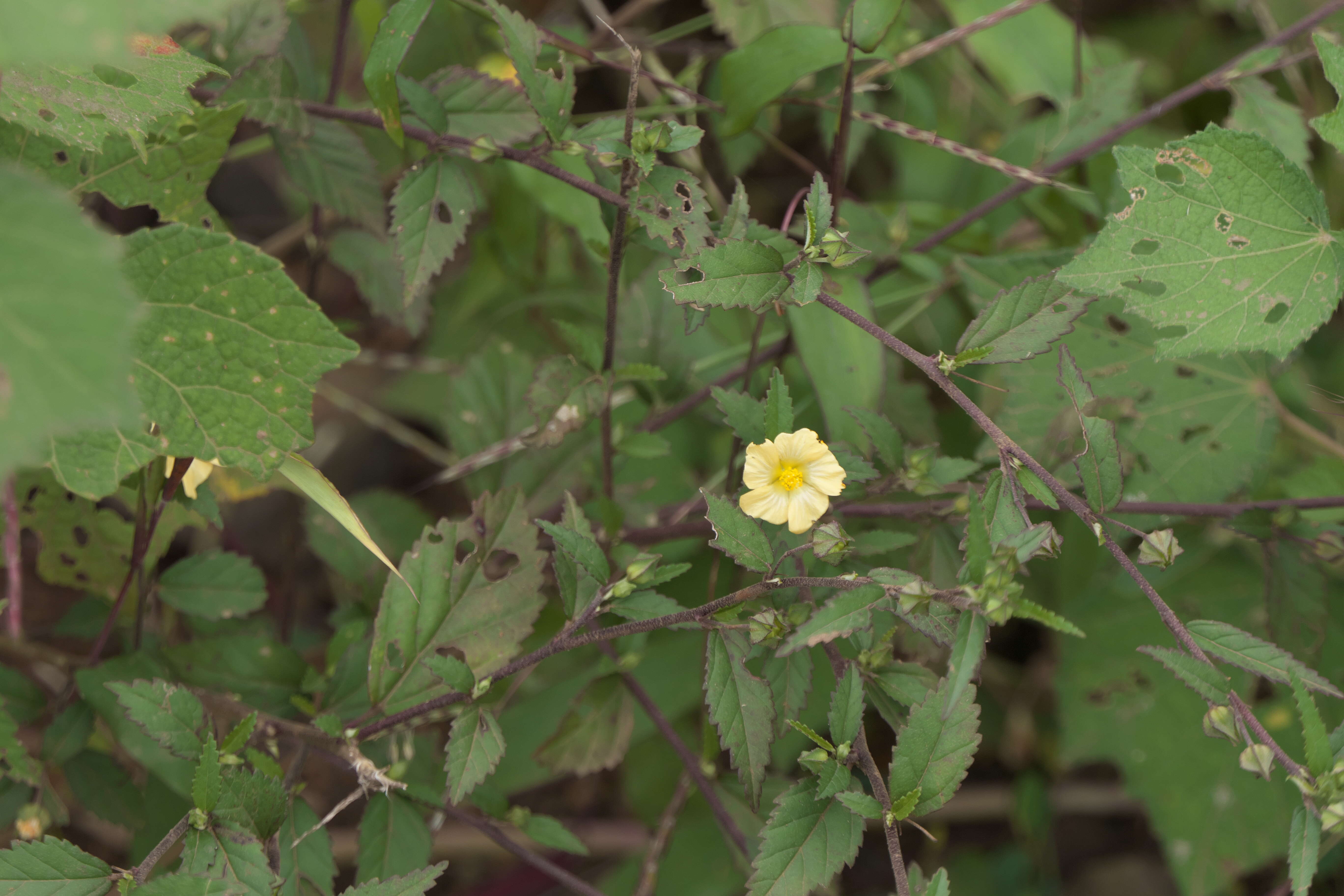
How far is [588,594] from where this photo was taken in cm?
160

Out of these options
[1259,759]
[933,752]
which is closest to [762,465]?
[933,752]

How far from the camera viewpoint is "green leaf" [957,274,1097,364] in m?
1.49

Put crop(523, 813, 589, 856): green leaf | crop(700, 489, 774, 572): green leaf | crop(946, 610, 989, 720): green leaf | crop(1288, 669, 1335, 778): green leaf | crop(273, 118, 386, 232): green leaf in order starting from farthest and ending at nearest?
crop(273, 118, 386, 232): green leaf, crop(523, 813, 589, 856): green leaf, crop(700, 489, 774, 572): green leaf, crop(1288, 669, 1335, 778): green leaf, crop(946, 610, 989, 720): green leaf

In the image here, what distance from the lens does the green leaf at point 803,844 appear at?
1.36 metres

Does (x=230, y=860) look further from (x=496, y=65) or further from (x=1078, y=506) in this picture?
→ (x=496, y=65)

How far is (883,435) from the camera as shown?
5.56 ft

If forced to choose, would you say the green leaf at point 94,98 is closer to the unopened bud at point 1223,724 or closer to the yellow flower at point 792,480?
the yellow flower at point 792,480

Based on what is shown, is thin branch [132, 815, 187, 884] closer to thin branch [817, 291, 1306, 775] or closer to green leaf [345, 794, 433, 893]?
green leaf [345, 794, 433, 893]

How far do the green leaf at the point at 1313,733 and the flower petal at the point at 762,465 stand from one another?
0.83 meters

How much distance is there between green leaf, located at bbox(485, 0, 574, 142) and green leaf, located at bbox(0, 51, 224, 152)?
50 cm

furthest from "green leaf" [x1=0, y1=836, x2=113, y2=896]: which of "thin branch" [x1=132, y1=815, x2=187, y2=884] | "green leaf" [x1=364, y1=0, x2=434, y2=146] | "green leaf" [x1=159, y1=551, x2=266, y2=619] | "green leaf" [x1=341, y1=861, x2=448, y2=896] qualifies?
"green leaf" [x1=364, y1=0, x2=434, y2=146]

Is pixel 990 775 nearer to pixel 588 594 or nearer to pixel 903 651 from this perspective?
pixel 903 651

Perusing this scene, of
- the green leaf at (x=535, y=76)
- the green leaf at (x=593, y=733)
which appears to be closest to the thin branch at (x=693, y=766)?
the green leaf at (x=593, y=733)

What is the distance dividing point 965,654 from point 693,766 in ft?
2.79
